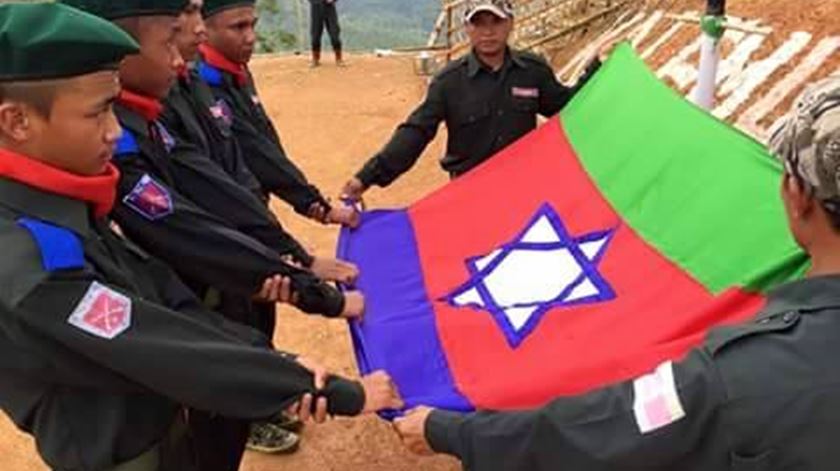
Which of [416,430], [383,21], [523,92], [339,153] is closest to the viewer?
[416,430]

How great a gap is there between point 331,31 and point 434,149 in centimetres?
526

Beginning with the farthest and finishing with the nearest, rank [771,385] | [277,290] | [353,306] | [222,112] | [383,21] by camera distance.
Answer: [383,21] → [222,112] → [353,306] → [277,290] → [771,385]

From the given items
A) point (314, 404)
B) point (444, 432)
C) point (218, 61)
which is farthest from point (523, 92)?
point (444, 432)

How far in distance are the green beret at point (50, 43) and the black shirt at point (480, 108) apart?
2.24 m

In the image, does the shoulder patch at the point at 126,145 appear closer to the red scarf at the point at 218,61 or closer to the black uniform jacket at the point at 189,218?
the black uniform jacket at the point at 189,218

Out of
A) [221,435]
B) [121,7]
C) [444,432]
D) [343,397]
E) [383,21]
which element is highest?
[121,7]

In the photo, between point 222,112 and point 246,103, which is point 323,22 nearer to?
point 246,103

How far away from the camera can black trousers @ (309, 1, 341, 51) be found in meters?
12.9

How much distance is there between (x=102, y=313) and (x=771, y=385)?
4.27 ft

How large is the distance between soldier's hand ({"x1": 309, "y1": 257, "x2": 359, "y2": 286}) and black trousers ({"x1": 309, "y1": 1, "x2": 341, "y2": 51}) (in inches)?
407

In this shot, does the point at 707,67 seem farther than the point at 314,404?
Yes

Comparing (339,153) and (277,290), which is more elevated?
(277,290)

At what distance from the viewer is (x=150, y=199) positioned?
229 centimetres

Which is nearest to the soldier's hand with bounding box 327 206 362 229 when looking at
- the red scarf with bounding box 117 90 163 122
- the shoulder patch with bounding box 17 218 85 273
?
the red scarf with bounding box 117 90 163 122
